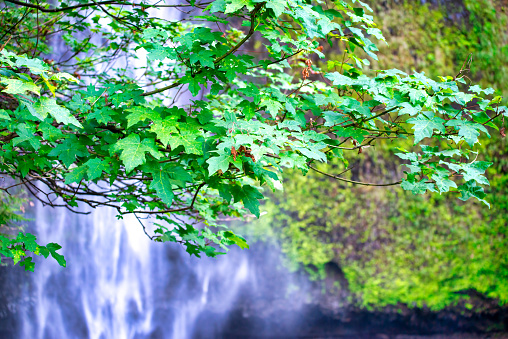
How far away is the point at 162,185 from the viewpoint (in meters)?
1.47

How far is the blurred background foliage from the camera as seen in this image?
595 cm

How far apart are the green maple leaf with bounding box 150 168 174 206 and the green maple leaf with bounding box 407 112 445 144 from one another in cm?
100

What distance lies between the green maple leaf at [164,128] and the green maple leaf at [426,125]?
0.95 metres

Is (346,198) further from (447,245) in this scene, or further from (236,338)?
(236,338)

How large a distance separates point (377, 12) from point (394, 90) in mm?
5269

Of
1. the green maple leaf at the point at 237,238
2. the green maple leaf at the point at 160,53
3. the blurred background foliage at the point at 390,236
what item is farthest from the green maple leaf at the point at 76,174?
the blurred background foliage at the point at 390,236

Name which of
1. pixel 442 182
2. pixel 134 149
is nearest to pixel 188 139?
pixel 134 149

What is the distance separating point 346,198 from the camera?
600cm

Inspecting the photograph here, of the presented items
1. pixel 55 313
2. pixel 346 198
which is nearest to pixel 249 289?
pixel 346 198

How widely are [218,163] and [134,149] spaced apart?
1.05ft

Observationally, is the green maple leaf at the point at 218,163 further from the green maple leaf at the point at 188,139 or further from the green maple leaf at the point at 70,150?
the green maple leaf at the point at 70,150

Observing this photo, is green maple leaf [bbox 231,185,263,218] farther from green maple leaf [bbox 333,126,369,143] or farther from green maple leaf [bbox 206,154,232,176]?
green maple leaf [bbox 333,126,369,143]

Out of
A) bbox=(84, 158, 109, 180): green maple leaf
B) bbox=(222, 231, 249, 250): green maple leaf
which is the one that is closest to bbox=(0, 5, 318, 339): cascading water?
bbox=(222, 231, 249, 250): green maple leaf

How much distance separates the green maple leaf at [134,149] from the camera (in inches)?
54.5
